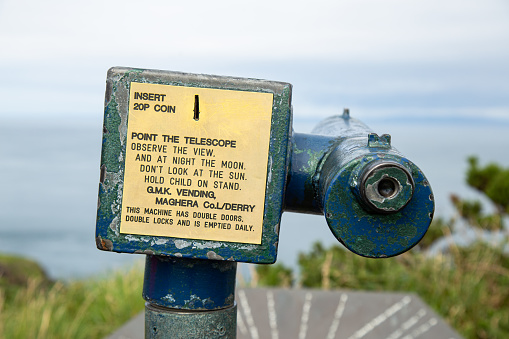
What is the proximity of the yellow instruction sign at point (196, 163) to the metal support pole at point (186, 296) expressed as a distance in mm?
111

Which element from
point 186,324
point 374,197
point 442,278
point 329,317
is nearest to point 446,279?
point 442,278

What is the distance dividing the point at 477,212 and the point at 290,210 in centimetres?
556

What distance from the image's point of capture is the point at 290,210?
1.53 m

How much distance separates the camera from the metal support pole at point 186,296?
56.4 inches

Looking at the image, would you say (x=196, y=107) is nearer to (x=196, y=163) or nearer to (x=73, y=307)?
(x=196, y=163)

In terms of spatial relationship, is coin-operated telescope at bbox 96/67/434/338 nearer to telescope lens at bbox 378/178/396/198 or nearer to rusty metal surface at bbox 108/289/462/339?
telescope lens at bbox 378/178/396/198

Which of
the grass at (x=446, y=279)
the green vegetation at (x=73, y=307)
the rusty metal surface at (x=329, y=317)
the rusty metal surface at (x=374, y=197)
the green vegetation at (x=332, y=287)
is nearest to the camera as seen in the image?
the rusty metal surface at (x=374, y=197)

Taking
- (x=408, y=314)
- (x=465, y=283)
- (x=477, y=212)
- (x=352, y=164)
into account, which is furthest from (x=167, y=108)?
(x=477, y=212)

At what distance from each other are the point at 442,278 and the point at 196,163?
3768 millimetres

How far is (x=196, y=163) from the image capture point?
134cm

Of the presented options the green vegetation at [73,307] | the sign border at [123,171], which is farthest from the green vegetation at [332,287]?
the sign border at [123,171]

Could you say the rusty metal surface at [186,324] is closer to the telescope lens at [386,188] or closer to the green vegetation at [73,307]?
the telescope lens at [386,188]

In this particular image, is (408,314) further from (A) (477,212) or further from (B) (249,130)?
(A) (477,212)

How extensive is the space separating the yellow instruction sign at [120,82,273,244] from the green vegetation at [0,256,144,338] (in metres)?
2.85
